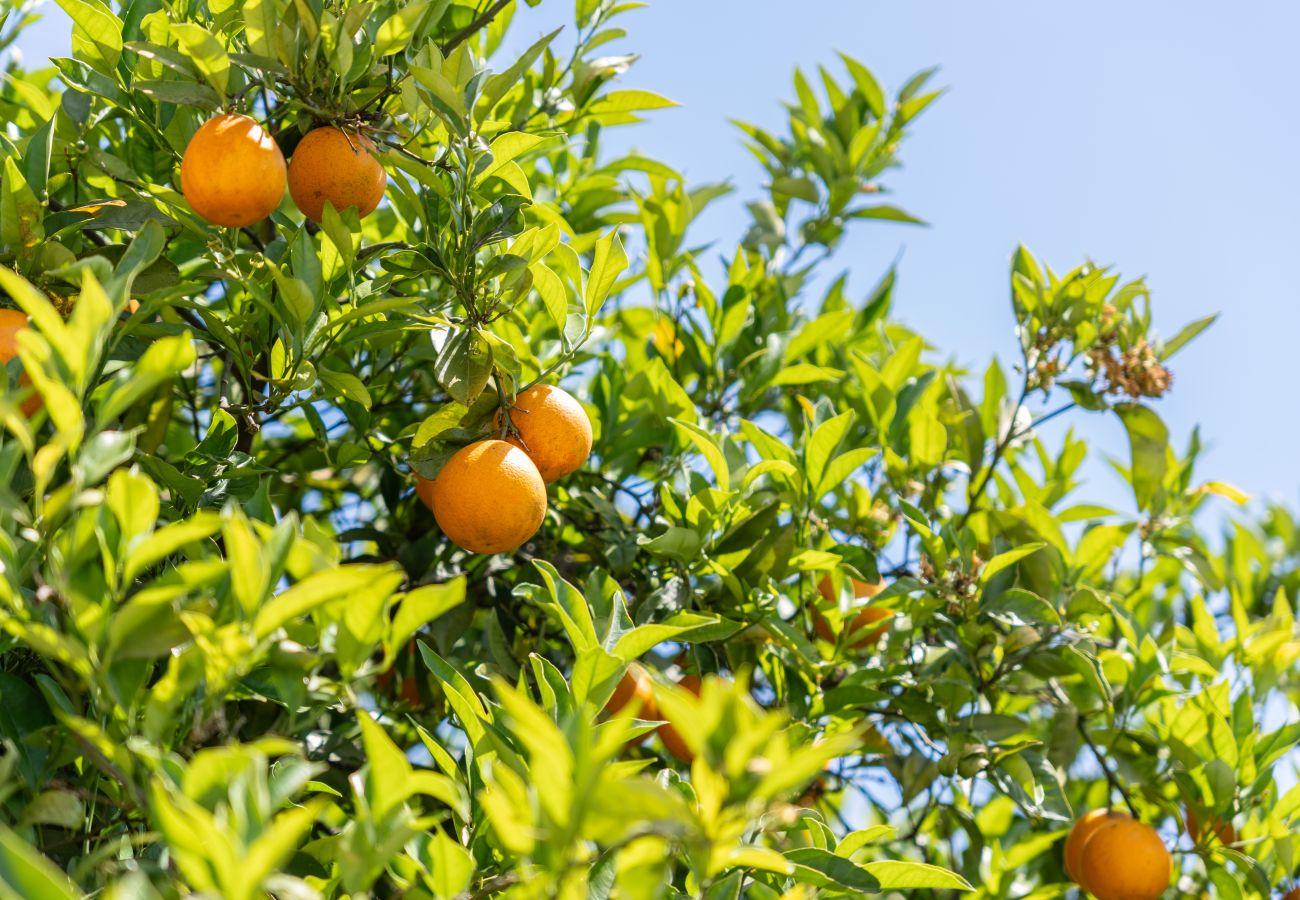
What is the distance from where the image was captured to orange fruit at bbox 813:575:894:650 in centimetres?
222

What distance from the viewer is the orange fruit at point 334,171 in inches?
64.4

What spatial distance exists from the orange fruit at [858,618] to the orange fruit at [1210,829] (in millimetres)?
657

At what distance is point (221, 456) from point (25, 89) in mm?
731

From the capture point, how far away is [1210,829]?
7.26 ft

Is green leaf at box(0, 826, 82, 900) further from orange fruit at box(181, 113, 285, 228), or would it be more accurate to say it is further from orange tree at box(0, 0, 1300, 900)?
orange fruit at box(181, 113, 285, 228)

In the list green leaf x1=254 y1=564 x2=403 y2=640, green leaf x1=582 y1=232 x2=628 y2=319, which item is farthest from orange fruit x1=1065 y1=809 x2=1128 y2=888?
green leaf x1=254 y1=564 x2=403 y2=640

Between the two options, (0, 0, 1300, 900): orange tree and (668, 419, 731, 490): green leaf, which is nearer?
(0, 0, 1300, 900): orange tree

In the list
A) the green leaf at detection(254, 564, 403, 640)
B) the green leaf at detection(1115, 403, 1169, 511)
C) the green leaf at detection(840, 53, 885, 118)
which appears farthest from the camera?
the green leaf at detection(840, 53, 885, 118)

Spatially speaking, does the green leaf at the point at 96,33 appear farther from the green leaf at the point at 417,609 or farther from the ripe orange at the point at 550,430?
the green leaf at the point at 417,609

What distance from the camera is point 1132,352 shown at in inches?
96.3

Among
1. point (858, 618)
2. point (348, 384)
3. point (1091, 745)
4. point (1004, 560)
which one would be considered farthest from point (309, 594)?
point (1091, 745)

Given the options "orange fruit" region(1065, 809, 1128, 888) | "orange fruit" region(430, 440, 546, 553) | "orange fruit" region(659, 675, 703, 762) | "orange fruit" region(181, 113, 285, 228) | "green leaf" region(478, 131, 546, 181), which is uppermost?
"green leaf" region(478, 131, 546, 181)

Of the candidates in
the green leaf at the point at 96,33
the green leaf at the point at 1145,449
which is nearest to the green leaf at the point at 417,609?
the green leaf at the point at 96,33

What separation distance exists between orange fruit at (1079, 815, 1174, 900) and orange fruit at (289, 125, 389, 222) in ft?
5.42
